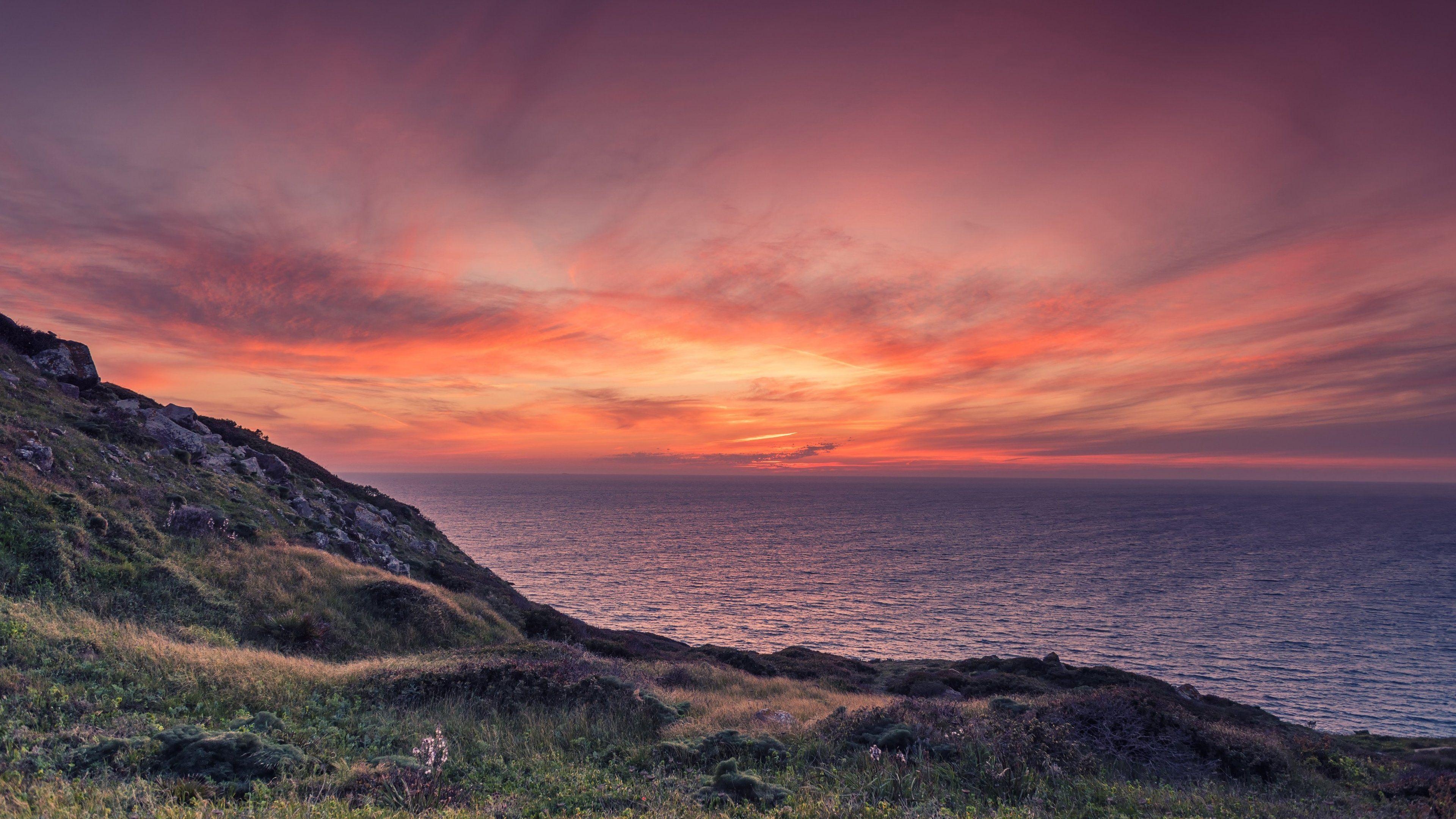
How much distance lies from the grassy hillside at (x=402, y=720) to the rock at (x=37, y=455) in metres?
0.08

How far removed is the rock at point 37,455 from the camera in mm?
19344

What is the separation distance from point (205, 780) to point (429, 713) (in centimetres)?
463

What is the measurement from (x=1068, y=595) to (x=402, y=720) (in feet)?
246

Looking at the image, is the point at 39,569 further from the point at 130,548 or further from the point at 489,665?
the point at 489,665

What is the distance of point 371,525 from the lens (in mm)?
36688

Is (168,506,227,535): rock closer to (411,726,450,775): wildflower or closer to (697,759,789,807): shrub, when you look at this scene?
(411,726,450,775): wildflower

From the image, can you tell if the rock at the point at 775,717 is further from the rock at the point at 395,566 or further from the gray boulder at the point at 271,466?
the gray boulder at the point at 271,466

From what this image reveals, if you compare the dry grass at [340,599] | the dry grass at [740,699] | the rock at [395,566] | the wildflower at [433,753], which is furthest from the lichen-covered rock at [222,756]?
the rock at [395,566]

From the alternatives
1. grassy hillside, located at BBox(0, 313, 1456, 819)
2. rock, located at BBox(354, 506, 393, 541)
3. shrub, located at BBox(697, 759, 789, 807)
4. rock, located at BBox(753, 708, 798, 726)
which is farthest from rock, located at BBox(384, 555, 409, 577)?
shrub, located at BBox(697, 759, 789, 807)

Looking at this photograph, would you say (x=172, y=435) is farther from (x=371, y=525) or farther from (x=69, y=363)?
(x=371, y=525)

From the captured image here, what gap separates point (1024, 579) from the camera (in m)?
76.2

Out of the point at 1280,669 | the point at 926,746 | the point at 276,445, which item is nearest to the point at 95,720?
the point at 926,746

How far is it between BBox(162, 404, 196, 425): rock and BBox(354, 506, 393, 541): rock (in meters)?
10.5

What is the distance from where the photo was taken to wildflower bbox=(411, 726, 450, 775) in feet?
27.2
